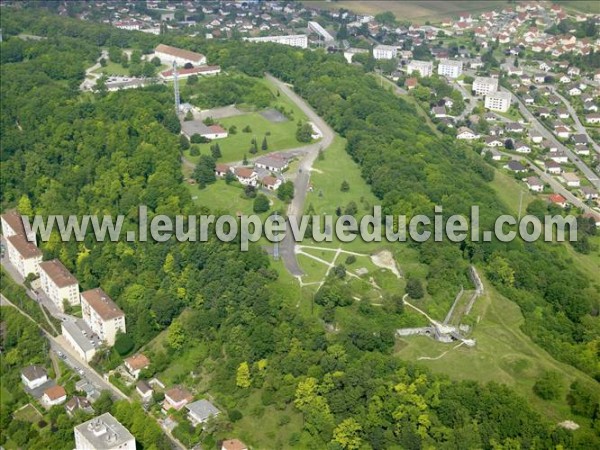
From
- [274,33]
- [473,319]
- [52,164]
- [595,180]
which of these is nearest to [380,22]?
[274,33]

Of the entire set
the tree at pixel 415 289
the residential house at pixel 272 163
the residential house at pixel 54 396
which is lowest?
the residential house at pixel 54 396

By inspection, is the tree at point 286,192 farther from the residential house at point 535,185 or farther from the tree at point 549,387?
the tree at point 549,387

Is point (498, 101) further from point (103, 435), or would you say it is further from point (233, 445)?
point (103, 435)

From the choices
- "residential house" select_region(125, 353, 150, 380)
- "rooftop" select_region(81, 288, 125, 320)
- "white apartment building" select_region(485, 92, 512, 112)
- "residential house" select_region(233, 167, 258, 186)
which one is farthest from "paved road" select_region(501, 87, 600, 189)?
"residential house" select_region(125, 353, 150, 380)

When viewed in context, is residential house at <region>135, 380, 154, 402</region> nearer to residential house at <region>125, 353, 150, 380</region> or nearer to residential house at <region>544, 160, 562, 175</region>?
residential house at <region>125, 353, 150, 380</region>

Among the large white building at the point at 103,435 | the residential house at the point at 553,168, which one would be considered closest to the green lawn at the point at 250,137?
the residential house at the point at 553,168

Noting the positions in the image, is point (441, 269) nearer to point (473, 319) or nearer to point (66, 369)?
point (473, 319)

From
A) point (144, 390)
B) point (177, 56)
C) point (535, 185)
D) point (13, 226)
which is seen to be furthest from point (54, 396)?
point (177, 56)
